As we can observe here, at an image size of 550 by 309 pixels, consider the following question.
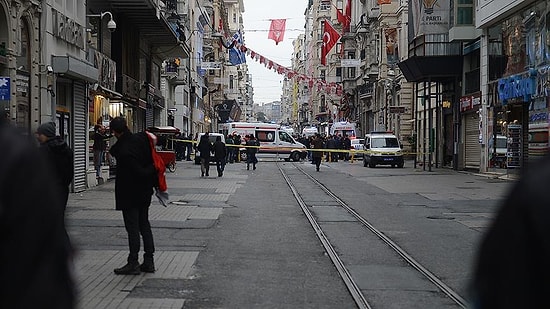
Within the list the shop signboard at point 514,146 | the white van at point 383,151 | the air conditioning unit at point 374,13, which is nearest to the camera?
the shop signboard at point 514,146

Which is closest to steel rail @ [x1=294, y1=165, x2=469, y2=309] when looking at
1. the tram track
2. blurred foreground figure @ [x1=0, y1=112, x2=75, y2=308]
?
the tram track

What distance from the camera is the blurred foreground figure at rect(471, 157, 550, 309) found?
167cm

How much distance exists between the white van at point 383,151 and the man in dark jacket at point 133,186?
1274 inches

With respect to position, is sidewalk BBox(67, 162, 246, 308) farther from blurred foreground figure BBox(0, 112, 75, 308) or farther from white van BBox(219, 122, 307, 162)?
white van BBox(219, 122, 307, 162)

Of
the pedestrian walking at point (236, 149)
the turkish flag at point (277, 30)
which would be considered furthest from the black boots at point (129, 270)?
the turkish flag at point (277, 30)

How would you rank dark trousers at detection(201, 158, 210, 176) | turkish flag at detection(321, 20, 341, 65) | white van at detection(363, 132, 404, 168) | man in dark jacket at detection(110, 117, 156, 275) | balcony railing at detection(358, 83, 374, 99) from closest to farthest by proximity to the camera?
man in dark jacket at detection(110, 117, 156, 275)
dark trousers at detection(201, 158, 210, 176)
white van at detection(363, 132, 404, 168)
turkish flag at detection(321, 20, 341, 65)
balcony railing at detection(358, 83, 374, 99)

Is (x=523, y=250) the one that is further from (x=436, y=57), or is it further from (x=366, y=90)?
(x=366, y=90)

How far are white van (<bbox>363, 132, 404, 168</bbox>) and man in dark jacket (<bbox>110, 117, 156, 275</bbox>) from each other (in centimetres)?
3235

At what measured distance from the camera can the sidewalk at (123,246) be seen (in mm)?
7785

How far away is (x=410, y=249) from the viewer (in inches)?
446

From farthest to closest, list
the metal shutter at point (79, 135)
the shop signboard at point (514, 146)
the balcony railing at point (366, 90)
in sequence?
1. the balcony railing at point (366, 90)
2. the shop signboard at point (514, 146)
3. the metal shutter at point (79, 135)

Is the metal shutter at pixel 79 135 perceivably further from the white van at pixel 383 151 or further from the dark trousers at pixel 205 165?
the white van at pixel 383 151

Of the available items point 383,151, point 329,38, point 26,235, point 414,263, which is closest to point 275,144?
point 329,38

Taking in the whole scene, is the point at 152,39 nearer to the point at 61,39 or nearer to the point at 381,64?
the point at 61,39
